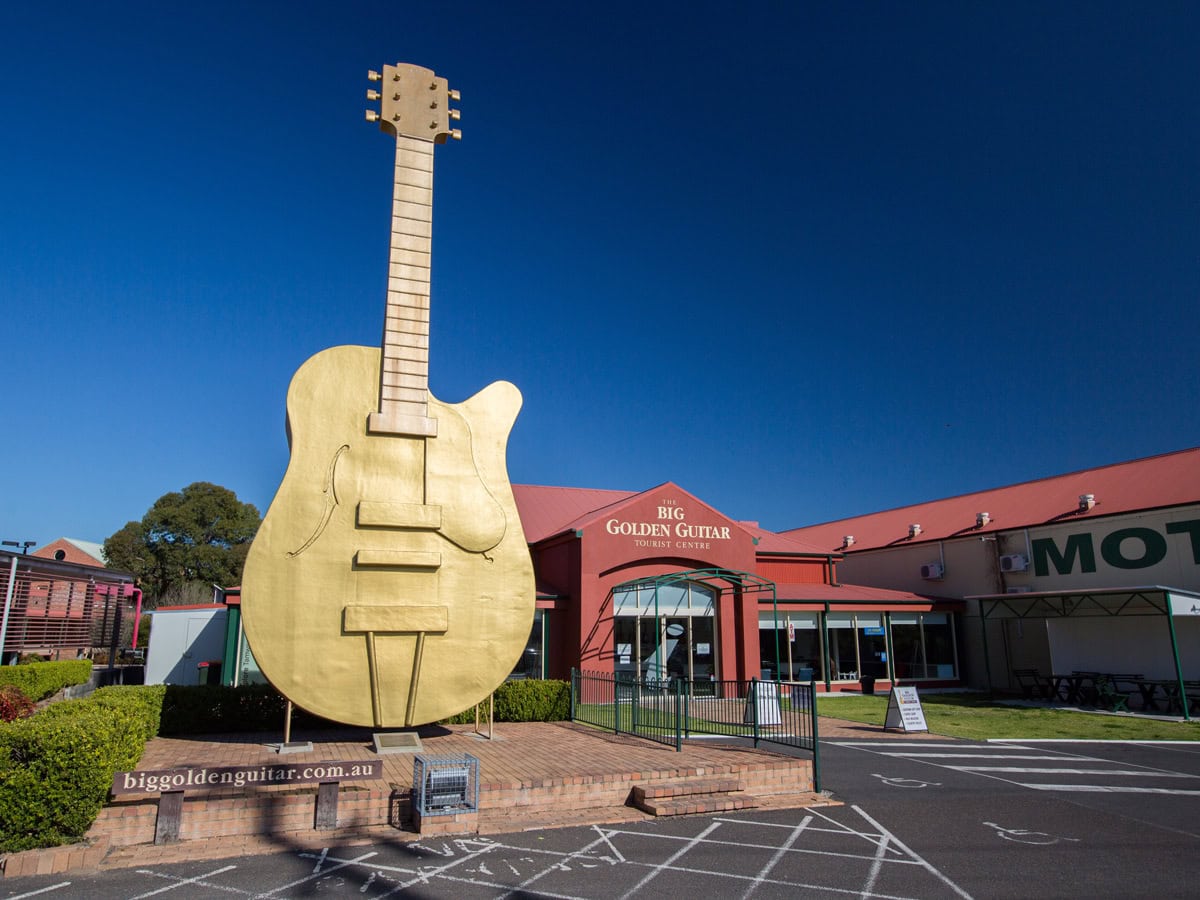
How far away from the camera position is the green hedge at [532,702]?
552 inches

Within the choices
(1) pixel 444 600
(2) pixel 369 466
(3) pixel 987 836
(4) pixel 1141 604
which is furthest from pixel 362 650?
(4) pixel 1141 604

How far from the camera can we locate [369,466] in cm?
1003

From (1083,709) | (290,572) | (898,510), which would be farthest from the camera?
(898,510)

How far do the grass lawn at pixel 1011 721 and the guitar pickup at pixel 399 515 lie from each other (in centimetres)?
1125

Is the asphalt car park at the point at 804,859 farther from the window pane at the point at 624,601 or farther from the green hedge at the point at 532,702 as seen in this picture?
the window pane at the point at 624,601

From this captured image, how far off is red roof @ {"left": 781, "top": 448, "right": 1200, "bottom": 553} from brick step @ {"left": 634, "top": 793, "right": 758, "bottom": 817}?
58.3 feet

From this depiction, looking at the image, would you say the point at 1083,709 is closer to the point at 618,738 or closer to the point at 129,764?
the point at 618,738

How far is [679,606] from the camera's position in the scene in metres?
20.0

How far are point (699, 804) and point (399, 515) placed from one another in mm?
4967

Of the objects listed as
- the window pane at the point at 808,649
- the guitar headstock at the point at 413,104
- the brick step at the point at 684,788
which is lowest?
the brick step at the point at 684,788

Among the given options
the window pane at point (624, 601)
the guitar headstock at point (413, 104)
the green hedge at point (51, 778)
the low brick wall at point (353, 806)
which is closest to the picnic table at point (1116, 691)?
the window pane at point (624, 601)

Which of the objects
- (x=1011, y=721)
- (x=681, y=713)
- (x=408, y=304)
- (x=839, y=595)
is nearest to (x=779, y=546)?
(x=839, y=595)

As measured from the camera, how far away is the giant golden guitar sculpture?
9430 millimetres

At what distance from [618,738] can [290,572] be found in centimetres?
564
